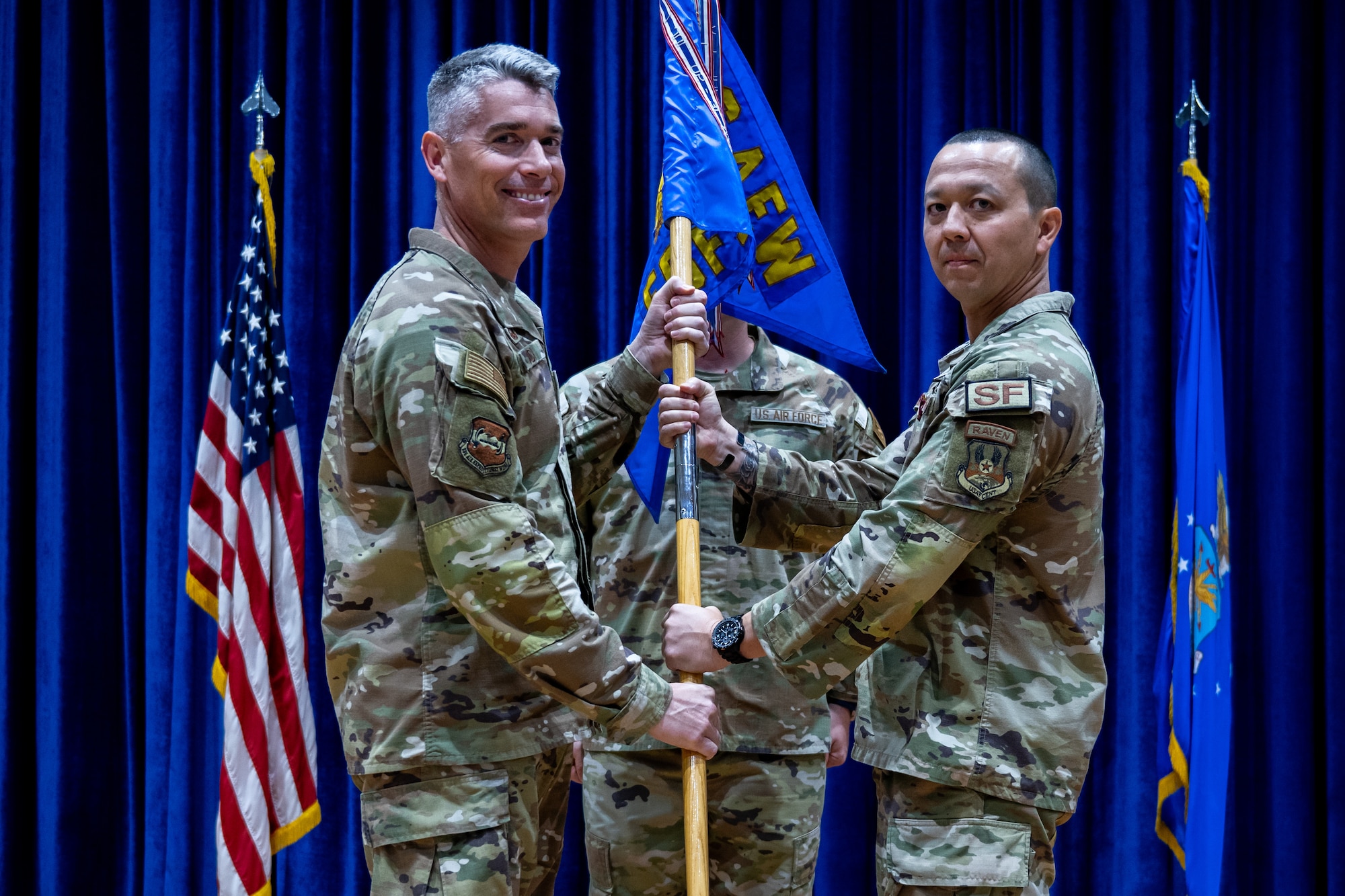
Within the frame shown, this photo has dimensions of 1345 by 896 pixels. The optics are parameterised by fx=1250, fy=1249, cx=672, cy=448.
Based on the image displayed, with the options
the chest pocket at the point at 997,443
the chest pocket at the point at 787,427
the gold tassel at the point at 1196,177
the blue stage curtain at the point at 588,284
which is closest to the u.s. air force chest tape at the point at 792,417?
the chest pocket at the point at 787,427

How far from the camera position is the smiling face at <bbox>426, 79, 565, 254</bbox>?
6.91ft

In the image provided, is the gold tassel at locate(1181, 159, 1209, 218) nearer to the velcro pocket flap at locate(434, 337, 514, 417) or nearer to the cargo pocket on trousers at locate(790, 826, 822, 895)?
the cargo pocket on trousers at locate(790, 826, 822, 895)

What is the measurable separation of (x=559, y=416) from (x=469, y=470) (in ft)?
1.03

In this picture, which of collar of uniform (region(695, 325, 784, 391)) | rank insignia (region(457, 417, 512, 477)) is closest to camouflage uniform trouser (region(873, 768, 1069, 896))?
rank insignia (region(457, 417, 512, 477))

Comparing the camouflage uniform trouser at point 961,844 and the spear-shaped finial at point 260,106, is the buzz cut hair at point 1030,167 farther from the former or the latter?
the spear-shaped finial at point 260,106

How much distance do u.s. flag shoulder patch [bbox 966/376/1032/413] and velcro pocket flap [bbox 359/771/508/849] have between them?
93 centimetres

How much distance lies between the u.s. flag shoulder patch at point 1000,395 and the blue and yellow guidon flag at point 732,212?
75 cm

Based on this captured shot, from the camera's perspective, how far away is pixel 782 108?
159 inches

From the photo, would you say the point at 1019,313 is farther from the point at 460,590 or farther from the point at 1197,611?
the point at 1197,611

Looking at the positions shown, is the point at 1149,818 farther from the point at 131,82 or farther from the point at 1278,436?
the point at 131,82

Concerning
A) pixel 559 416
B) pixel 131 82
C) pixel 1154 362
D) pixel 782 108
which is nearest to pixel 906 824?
pixel 559 416

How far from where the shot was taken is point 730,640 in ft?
7.03

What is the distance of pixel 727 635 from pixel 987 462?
547 millimetres

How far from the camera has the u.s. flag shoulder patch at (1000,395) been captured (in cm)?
190
